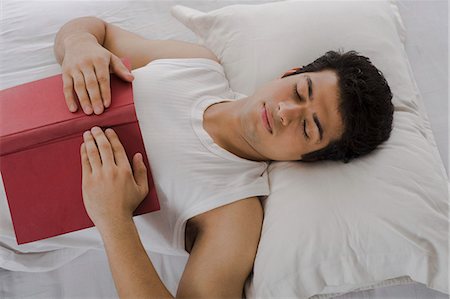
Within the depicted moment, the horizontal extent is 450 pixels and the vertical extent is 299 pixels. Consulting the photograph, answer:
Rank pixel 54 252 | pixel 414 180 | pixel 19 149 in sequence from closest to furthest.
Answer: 1. pixel 19 149
2. pixel 414 180
3. pixel 54 252

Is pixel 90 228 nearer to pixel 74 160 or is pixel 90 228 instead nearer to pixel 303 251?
pixel 74 160

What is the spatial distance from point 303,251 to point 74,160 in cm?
52

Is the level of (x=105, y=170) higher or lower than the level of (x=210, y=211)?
higher

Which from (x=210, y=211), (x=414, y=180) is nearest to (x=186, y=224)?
(x=210, y=211)

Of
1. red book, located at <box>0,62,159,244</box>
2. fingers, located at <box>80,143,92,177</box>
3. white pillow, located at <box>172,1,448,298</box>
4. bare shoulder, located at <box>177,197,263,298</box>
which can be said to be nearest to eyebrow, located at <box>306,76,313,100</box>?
white pillow, located at <box>172,1,448,298</box>

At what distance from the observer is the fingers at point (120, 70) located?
3.64 feet

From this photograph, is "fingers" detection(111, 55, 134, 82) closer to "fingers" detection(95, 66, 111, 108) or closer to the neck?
"fingers" detection(95, 66, 111, 108)

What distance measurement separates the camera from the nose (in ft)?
3.77

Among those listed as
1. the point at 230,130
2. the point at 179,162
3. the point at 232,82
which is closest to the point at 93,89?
the point at 179,162

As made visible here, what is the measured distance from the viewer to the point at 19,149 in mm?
1023

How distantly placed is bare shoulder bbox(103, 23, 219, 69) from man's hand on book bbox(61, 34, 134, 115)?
19 centimetres

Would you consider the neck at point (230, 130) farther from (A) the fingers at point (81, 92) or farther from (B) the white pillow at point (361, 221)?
(A) the fingers at point (81, 92)

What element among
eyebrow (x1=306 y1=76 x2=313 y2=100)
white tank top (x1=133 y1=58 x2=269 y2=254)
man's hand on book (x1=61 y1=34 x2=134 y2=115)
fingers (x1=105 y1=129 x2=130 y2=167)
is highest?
man's hand on book (x1=61 y1=34 x2=134 y2=115)

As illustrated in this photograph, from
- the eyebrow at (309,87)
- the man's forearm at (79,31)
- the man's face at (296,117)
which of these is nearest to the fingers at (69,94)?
the man's forearm at (79,31)
